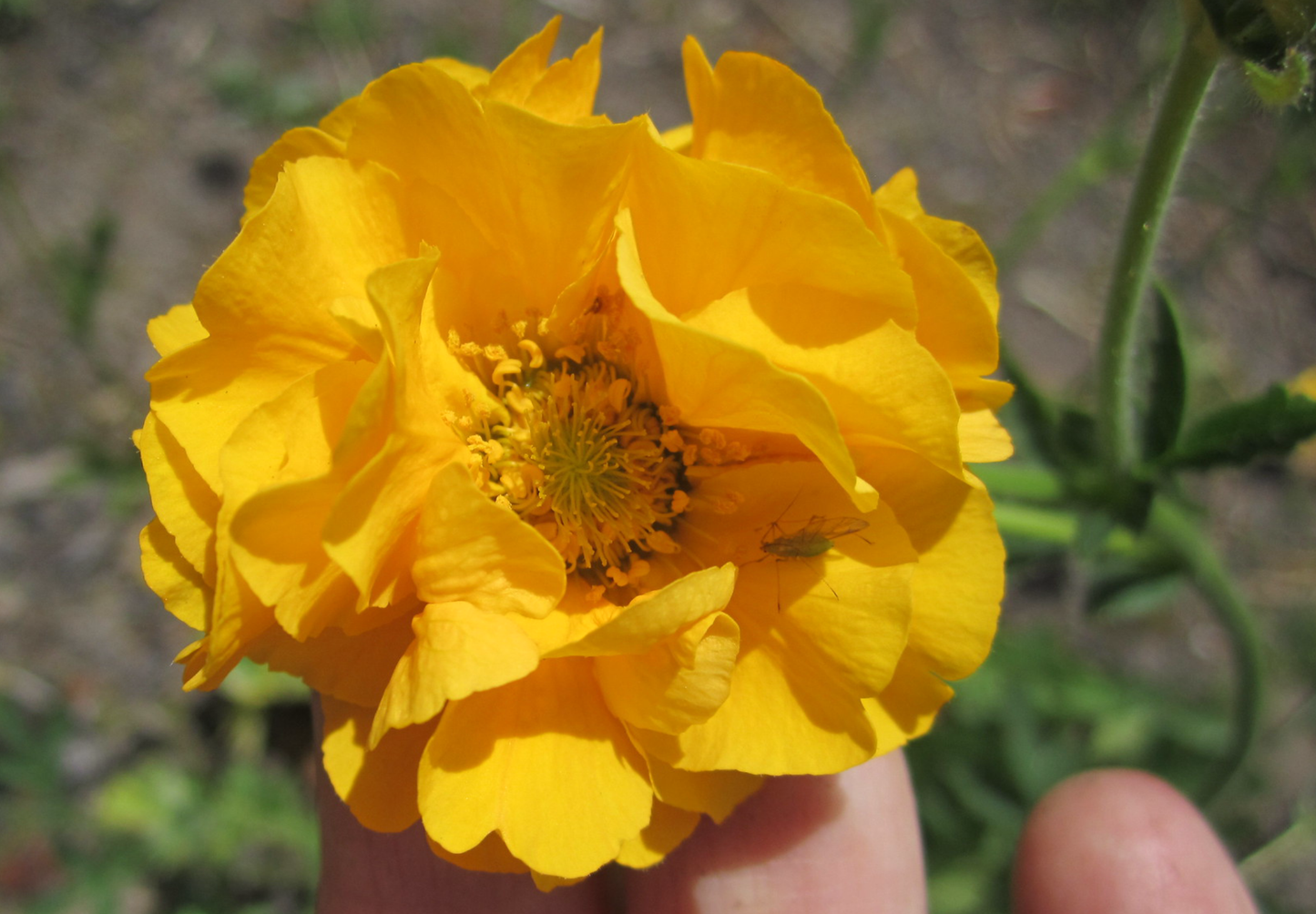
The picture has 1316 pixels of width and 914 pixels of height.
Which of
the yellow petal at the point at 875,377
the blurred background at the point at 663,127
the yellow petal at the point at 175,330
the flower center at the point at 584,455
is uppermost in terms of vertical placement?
the yellow petal at the point at 875,377

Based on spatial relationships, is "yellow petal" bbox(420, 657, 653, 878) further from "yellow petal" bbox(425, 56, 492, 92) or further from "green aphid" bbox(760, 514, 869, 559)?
"yellow petal" bbox(425, 56, 492, 92)

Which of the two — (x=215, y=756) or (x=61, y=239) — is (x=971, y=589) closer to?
(x=215, y=756)

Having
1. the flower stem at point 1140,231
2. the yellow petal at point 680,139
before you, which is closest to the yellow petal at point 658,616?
the yellow petal at point 680,139

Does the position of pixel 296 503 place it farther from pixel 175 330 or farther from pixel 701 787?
pixel 701 787

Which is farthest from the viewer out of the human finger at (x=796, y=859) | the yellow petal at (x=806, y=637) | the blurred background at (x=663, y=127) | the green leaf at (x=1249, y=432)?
the blurred background at (x=663, y=127)

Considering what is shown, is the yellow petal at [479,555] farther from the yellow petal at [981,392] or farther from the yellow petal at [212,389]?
the yellow petal at [981,392]

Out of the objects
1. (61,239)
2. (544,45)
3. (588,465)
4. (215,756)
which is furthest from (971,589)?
(61,239)
